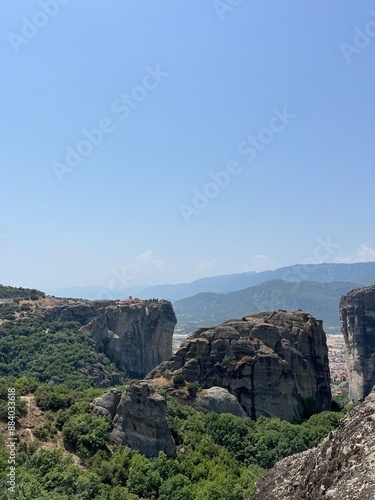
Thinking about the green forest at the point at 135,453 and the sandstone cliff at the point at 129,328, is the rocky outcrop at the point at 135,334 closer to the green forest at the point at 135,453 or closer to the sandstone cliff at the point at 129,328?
the sandstone cliff at the point at 129,328

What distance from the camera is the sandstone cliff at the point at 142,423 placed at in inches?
1217

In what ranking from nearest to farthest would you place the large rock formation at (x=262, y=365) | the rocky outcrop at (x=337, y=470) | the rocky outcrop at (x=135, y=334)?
the rocky outcrop at (x=337, y=470) < the large rock formation at (x=262, y=365) < the rocky outcrop at (x=135, y=334)

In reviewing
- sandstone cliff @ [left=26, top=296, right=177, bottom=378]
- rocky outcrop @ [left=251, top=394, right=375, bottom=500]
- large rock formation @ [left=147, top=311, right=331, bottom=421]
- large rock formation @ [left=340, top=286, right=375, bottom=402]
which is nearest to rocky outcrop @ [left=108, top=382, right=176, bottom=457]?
large rock formation @ [left=147, top=311, right=331, bottom=421]

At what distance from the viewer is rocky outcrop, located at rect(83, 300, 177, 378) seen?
9025 cm

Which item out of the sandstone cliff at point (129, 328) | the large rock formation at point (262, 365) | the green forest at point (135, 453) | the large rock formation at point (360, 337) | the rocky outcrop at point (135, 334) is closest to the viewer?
the green forest at point (135, 453)

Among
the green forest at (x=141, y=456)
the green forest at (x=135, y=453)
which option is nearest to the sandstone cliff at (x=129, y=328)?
the green forest at (x=135, y=453)

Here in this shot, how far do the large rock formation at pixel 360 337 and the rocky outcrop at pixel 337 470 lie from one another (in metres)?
83.2

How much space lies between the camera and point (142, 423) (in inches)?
1240

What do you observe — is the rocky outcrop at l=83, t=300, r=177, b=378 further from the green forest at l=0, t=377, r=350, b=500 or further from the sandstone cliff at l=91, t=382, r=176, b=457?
the sandstone cliff at l=91, t=382, r=176, b=457

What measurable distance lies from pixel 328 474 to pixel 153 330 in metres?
87.3

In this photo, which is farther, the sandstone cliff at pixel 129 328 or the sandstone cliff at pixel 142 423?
the sandstone cliff at pixel 129 328

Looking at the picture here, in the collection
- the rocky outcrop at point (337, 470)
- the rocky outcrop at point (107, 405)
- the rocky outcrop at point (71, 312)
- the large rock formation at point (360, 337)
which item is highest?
the rocky outcrop at point (71, 312)

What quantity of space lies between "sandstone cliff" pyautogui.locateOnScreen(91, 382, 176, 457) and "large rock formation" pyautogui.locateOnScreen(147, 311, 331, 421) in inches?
761

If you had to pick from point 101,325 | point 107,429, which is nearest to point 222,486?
point 107,429
